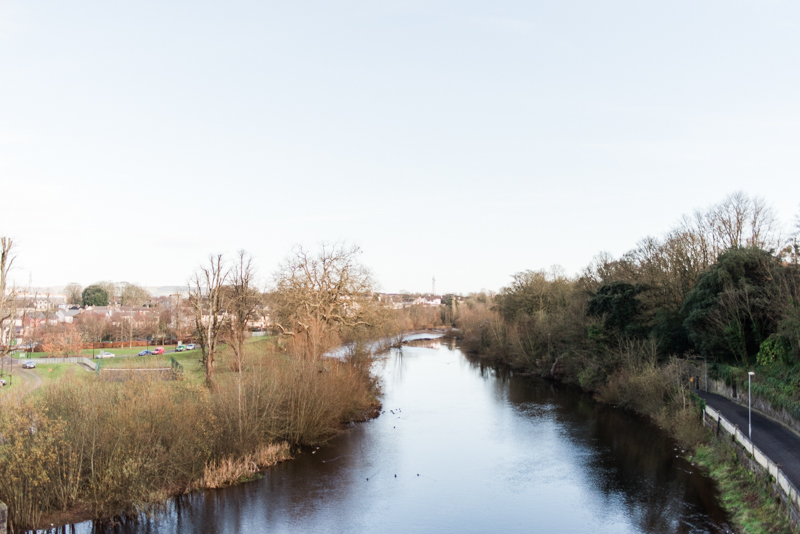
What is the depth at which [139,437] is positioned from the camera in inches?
698

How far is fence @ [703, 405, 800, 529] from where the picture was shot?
48.3 ft

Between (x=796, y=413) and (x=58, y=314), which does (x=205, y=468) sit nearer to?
(x=796, y=413)

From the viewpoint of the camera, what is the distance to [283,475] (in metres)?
21.5

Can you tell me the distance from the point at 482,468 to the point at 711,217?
86.1 feet

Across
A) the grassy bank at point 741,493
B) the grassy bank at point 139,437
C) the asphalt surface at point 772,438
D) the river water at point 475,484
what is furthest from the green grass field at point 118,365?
the asphalt surface at point 772,438

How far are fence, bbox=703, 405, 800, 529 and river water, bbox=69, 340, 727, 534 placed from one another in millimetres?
1790

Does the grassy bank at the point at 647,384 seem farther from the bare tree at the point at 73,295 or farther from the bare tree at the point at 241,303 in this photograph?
the bare tree at the point at 73,295

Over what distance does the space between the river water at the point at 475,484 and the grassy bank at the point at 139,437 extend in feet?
2.69

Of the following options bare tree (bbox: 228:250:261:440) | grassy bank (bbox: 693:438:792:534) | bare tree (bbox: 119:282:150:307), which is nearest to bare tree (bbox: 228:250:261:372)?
bare tree (bbox: 228:250:261:440)

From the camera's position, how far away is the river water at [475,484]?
17.2 metres

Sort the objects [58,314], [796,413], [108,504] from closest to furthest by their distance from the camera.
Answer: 1. [108,504]
2. [796,413]
3. [58,314]

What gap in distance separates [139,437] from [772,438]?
2173cm

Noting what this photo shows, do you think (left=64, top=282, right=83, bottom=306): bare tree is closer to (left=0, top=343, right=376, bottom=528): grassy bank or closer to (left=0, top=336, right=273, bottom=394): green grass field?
(left=0, top=336, right=273, bottom=394): green grass field

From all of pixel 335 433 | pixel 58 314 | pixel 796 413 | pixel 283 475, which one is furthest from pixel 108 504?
pixel 58 314
